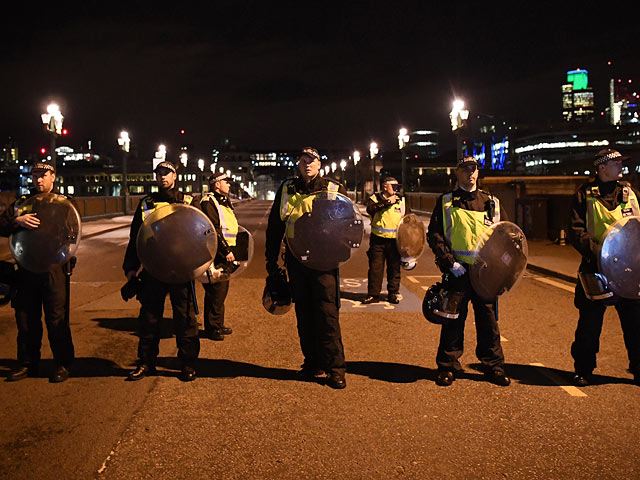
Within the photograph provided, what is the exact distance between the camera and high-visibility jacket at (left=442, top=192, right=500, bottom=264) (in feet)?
17.6

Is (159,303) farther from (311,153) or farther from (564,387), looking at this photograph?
(564,387)

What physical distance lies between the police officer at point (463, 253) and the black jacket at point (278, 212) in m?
0.89

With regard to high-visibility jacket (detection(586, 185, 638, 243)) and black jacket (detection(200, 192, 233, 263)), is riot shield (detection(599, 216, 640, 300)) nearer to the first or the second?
high-visibility jacket (detection(586, 185, 638, 243))

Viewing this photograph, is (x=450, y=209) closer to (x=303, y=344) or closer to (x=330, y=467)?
(x=303, y=344)

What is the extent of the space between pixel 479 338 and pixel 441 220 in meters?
1.05

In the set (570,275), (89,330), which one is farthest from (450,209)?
(570,275)

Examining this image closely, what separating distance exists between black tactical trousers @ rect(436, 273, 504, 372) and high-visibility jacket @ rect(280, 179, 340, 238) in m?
1.40

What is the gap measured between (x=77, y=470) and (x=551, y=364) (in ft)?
13.7

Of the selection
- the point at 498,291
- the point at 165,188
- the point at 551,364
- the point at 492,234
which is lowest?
the point at 551,364

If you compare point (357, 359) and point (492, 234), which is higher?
point (492, 234)

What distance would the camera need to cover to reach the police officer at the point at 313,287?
5406 mm

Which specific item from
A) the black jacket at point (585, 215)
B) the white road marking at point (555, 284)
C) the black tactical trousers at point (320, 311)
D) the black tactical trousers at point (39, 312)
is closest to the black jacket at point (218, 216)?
the black tactical trousers at point (320, 311)

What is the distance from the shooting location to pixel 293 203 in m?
5.39

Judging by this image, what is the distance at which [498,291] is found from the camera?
17.9 ft
